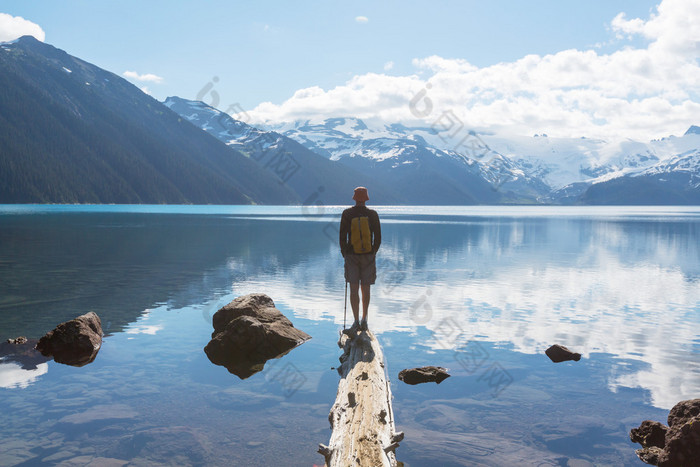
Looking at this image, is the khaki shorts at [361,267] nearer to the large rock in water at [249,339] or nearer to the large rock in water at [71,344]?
the large rock in water at [249,339]

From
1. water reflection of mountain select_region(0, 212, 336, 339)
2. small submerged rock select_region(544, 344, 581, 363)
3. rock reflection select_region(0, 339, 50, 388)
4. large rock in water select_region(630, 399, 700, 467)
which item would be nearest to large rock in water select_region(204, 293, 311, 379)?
rock reflection select_region(0, 339, 50, 388)

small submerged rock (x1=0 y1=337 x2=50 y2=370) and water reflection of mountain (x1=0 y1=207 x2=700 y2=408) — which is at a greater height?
small submerged rock (x1=0 y1=337 x2=50 y2=370)

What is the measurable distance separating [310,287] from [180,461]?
19.6 metres

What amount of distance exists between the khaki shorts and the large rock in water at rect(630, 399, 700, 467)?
669cm

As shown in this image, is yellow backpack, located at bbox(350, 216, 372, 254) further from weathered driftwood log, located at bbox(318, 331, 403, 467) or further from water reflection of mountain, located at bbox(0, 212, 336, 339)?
water reflection of mountain, located at bbox(0, 212, 336, 339)

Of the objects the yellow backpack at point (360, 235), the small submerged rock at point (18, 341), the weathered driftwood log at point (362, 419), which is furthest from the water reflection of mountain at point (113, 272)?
the weathered driftwood log at point (362, 419)

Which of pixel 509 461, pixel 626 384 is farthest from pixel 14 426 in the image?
pixel 626 384

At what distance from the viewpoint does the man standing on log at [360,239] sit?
13.1m

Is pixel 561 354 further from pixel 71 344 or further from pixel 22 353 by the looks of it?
pixel 22 353

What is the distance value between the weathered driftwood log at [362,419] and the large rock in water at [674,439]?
15.4 ft

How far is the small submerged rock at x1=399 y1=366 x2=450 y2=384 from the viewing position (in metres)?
13.2

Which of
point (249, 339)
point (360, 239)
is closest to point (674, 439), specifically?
point (360, 239)

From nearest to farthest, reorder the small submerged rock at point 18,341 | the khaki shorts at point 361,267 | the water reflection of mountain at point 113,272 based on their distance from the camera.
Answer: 1. the khaki shorts at point 361,267
2. the small submerged rock at point 18,341
3. the water reflection of mountain at point 113,272

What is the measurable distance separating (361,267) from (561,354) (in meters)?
6.87
